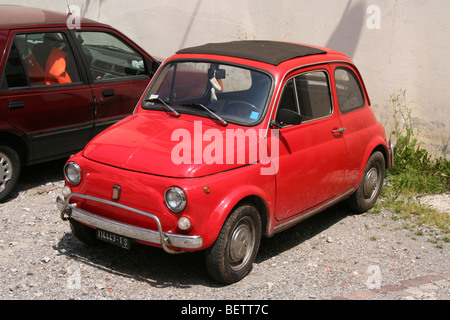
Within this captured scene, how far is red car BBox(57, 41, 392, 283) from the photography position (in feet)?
15.4

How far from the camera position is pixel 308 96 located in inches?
231

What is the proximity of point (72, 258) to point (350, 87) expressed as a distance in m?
3.47

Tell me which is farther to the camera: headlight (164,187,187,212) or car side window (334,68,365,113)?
car side window (334,68,365,113)

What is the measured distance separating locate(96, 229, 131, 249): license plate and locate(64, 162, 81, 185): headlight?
480 mm

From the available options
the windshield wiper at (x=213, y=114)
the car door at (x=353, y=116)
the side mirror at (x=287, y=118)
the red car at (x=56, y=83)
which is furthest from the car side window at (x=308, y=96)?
the red car at (x=56, y=83)

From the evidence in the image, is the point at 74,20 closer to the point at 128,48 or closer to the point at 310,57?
the point at 128,48

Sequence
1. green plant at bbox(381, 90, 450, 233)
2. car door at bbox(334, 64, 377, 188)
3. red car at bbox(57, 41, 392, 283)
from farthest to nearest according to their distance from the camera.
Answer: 1. green plant at bbox(381, 90, 450, 233)
2. car door at bbox(334, 64, 377, 188)
3. red car at bbox(57, 41, 392, 283)

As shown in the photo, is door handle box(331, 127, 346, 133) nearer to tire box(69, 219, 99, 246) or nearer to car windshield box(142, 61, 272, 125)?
car windshield box(142, 61, 272, 125)

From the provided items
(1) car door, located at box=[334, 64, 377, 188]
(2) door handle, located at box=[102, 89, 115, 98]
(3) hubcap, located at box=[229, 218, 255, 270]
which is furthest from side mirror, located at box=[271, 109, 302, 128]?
(2) door handle, located at box=[102, 89, 115, 98]

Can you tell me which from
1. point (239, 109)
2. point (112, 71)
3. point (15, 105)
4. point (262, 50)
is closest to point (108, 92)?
point (112, 71)

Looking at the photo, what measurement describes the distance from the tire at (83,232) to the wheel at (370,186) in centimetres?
296

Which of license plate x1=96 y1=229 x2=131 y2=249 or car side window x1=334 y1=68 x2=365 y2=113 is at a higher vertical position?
car side window x1=334 y1=68 x2=365 y2=113

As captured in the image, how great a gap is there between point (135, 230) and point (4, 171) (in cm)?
265

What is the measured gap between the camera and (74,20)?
24.6 feet
